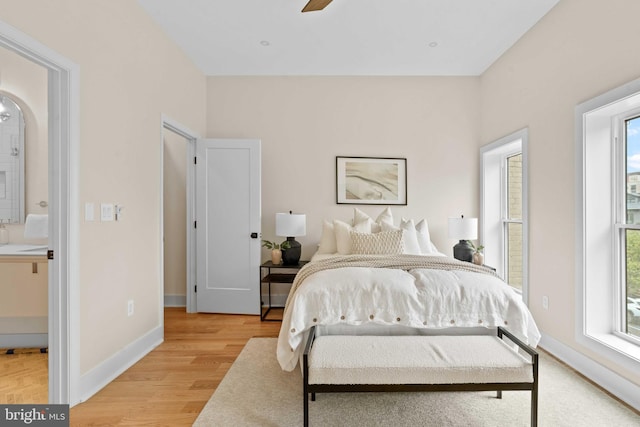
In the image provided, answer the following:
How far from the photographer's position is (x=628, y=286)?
98.0 inches

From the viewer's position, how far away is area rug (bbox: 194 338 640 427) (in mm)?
1964

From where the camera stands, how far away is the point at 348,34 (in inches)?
132

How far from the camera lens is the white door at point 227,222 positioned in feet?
13.4

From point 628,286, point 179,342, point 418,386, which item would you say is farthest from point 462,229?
point 179,342

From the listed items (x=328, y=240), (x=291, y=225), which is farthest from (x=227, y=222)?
(x=328, y=240)

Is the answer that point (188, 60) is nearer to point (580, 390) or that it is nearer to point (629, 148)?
point (629, 148)

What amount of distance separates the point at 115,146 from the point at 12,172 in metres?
1.52

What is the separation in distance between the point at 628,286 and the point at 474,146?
7.85 feet

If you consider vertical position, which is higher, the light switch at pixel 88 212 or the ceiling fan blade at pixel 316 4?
the ceiling fan blade at pixel 316 4

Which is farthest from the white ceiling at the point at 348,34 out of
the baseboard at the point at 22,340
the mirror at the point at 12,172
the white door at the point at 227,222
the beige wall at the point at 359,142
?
the baseboard at the point at 22,340

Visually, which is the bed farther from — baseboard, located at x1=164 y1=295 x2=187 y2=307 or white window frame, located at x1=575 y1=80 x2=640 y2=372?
baseboard, located at x1=164 y1=295 x2=187 y2=307

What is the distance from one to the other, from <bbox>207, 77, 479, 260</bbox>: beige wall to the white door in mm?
371

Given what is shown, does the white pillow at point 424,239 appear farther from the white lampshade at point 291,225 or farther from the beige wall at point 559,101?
the white lampshade at point 291,225

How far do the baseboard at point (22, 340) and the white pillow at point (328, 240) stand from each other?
2706 millimetres
